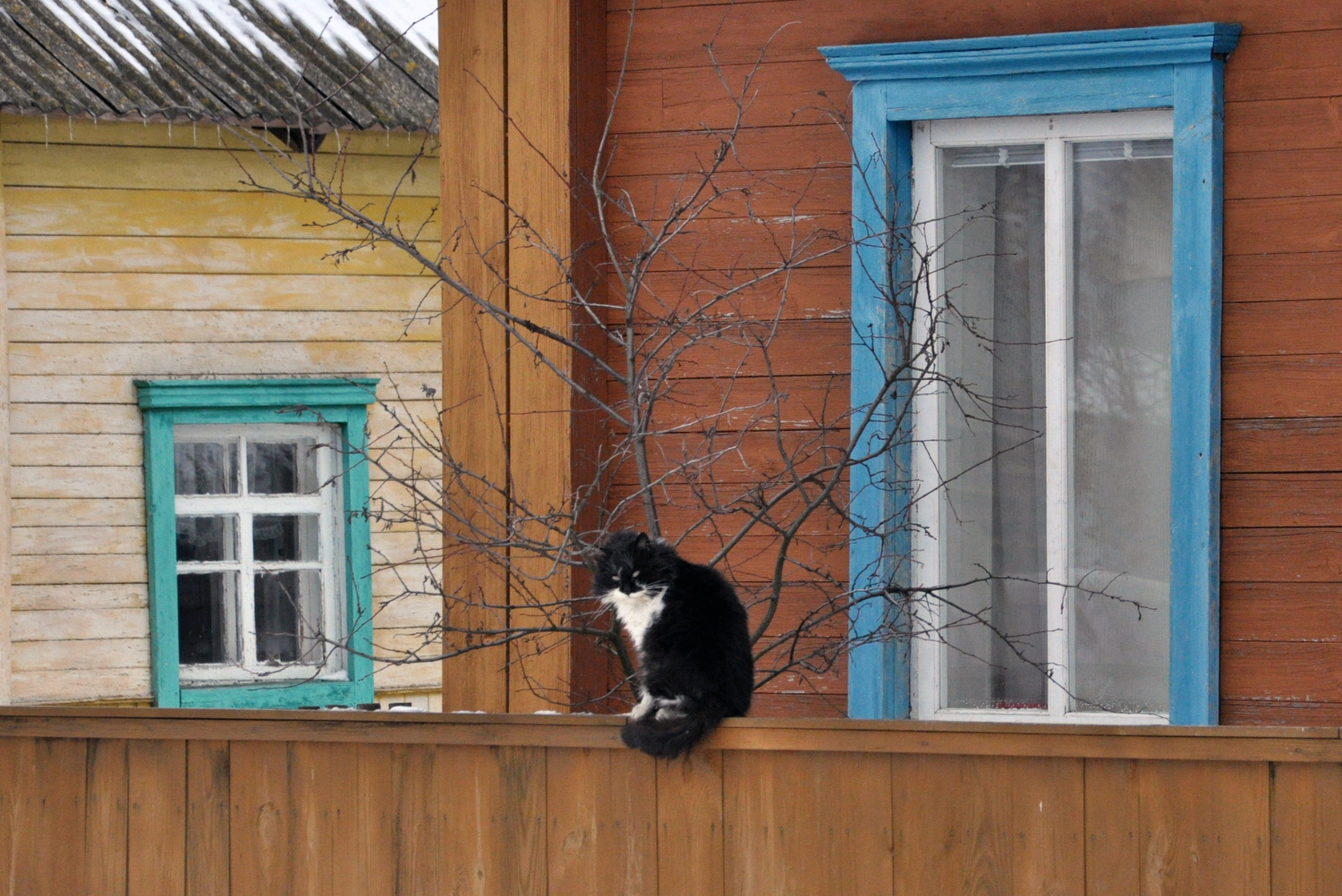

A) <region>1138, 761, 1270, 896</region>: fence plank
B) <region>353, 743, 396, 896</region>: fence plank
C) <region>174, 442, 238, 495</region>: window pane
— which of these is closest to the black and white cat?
<region>353, 743, 396, 896</region>: fence plank

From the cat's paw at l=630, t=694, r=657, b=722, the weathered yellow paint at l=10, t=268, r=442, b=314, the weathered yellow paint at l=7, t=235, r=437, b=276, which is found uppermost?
the weathered yellow paint at l=7, t=235, r=437, b=276

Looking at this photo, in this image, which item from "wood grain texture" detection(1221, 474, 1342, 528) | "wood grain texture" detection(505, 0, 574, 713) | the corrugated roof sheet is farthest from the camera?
the corrugated roof sheet

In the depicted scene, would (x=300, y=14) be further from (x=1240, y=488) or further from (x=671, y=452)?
(x=1240, y=488)

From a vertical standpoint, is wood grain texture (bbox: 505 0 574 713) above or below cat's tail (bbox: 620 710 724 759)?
above

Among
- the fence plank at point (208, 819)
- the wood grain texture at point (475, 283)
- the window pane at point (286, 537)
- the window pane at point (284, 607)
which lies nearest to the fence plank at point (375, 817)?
the fence plank at point (208, 819)

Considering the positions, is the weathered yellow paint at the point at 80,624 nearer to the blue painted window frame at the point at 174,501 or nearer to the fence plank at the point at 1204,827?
the blue painted window frame at the point at 174,501

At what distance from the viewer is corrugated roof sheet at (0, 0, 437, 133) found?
6781 mm

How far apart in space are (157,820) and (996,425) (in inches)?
93.8

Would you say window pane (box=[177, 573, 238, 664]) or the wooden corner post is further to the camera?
window pane (box=[177, 573, 238, 664])

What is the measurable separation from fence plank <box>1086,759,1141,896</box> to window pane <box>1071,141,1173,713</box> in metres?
1.29

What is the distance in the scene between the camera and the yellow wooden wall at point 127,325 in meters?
7.08

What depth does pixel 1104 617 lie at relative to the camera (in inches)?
160

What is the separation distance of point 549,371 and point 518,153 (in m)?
0.63

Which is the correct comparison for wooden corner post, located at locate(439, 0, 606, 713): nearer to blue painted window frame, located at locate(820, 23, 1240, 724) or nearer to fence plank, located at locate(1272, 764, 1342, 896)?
blue painted window frame, located at locate(820, 23, 1240, 724)
